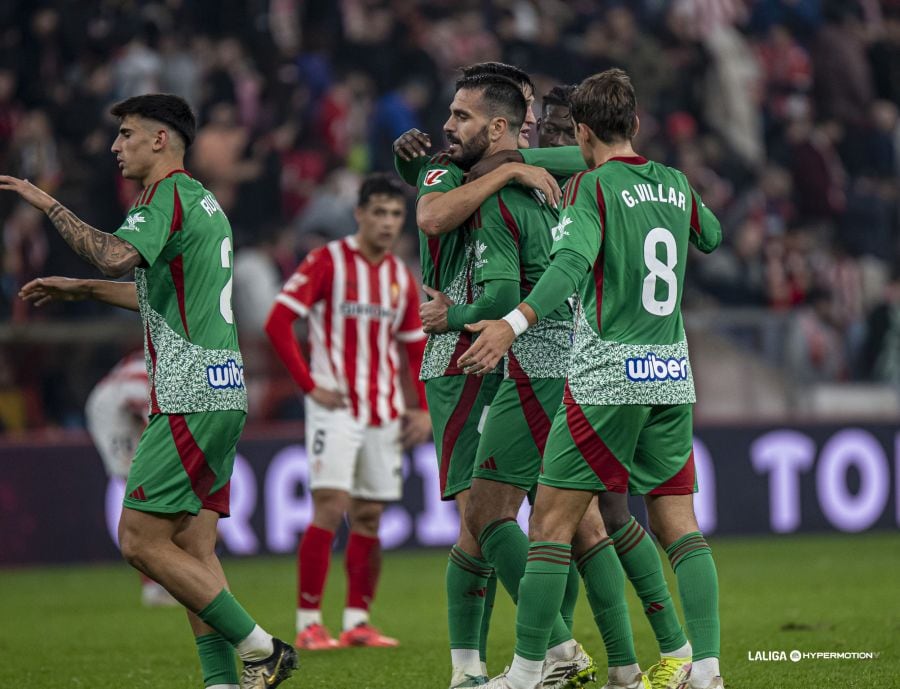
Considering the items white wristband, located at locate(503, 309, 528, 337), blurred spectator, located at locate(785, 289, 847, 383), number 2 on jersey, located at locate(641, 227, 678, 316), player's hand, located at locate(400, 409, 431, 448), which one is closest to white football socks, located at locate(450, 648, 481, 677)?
white wristband, located at locate(503, 309, 528, 337)

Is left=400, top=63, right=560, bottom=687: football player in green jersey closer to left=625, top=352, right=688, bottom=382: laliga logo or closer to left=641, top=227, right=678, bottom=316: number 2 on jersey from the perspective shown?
left=641, top=227, right=678, bottom=316: number 2 on jersey

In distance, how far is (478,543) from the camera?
595cm

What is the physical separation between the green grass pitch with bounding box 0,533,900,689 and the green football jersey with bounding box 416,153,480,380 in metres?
1.41

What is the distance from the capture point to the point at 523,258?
6.03 m

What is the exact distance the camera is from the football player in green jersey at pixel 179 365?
5527 millimetres

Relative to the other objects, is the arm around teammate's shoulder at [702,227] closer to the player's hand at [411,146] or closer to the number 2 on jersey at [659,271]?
the number 2 on jersey at [659,271]

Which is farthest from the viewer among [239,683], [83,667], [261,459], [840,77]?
[840,77]

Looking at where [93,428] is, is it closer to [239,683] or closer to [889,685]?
[239,683]

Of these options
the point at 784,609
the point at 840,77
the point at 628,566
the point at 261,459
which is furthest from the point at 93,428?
the point at 840,77

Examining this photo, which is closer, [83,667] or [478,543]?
[478,543]

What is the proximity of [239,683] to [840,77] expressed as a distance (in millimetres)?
15067

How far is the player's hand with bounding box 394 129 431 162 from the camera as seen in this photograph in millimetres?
6105

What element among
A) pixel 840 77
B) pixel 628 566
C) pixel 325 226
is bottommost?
pixel 628 566

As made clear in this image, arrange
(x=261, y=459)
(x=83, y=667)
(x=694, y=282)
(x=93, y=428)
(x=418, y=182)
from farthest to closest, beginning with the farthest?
1. (x=694, y=282)
2. (x=261, y=459)
3. (x=93, y=428)
4. (x=83, y=667)
5. (x=418, y=182)
